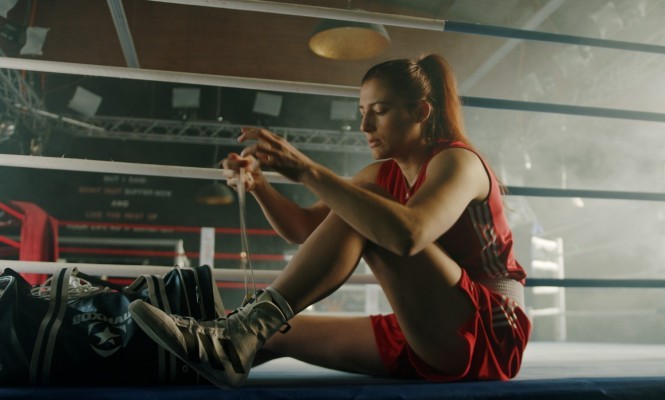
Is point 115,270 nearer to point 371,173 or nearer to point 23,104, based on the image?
point 371,173

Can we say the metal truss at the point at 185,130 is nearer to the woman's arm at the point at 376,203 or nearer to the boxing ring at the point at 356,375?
the boxing ring at the point at 356,375

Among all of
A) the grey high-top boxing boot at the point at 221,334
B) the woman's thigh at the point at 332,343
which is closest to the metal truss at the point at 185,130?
the woman's thigh at the point at 332,343

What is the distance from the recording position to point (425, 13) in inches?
246

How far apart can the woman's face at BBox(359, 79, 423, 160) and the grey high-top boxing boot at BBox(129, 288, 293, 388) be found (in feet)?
1.31

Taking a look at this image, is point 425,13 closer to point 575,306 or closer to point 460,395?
point 575,306

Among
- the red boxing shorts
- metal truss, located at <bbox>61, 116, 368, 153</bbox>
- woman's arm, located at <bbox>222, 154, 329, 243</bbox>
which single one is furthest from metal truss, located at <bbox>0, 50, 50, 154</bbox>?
the red boxing shorts

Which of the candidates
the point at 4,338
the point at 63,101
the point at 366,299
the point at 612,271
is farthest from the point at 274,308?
the point at 366,299

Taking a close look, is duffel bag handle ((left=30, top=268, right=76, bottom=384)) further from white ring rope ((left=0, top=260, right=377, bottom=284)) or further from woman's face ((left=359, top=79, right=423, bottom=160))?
woman's face ((left=359, top=79, right=423, bottom=160))

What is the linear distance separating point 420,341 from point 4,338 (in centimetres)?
64

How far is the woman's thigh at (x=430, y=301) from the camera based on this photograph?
94 centimetres

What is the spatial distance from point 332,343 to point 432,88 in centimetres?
56

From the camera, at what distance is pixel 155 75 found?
1431 millimetres

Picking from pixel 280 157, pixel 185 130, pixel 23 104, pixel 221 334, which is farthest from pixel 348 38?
pixel 185 130

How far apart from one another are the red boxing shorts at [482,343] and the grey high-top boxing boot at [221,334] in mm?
265
